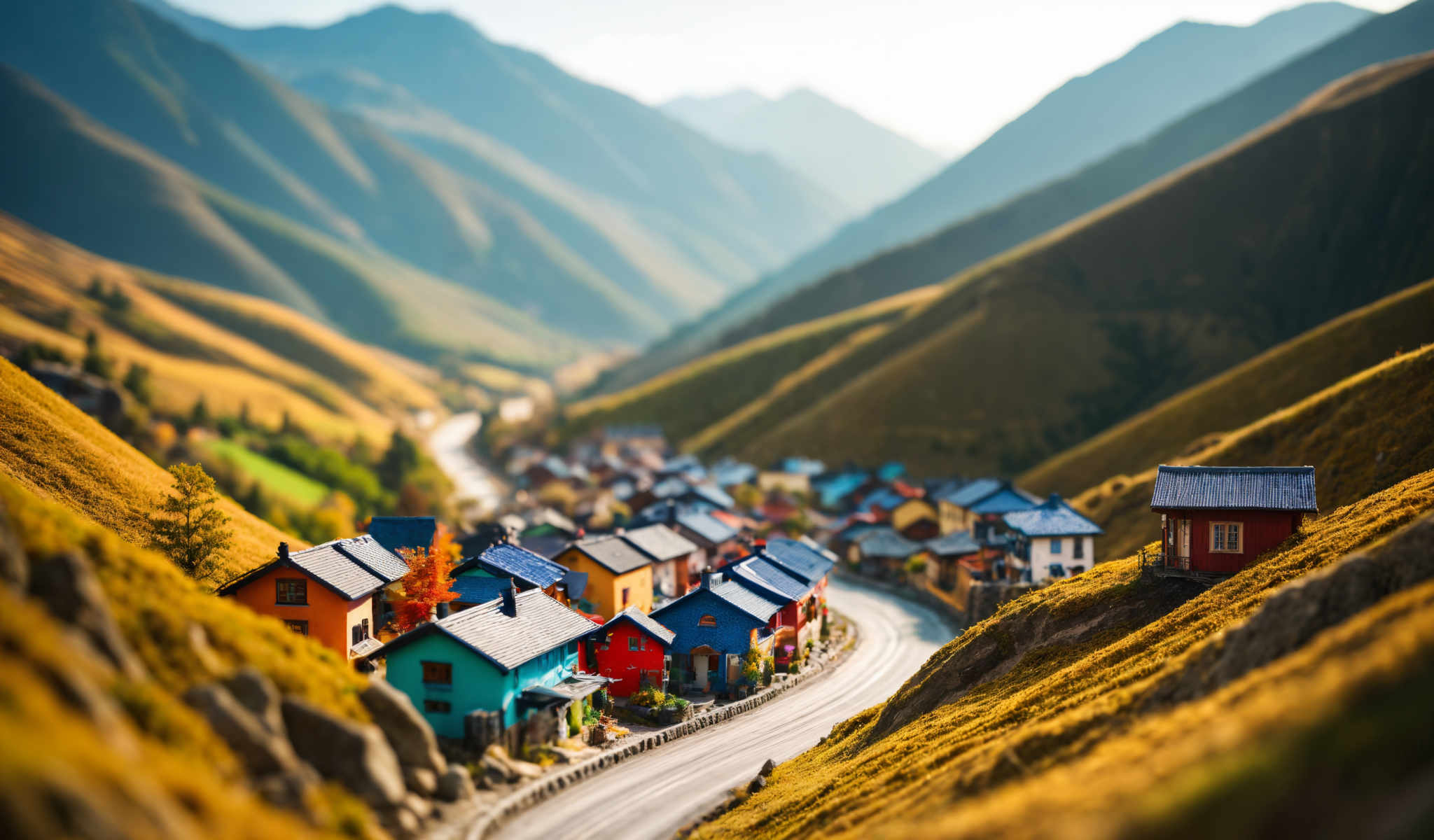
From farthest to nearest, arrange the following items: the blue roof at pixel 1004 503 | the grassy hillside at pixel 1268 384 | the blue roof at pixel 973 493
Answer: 1. the blue roof at pixel 973 493
2. the grassy hillside at pixel 1268 384
3. the blue roof at pixel 1004 503

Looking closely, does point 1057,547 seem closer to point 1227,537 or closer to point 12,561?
point 1227,537

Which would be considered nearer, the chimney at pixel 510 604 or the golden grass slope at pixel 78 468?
the chimney at pixel 510 604

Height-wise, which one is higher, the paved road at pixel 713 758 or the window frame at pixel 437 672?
the window frame at pixel 437 672

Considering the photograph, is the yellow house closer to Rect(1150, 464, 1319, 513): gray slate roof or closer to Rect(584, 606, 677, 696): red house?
Rect(584, 606, 677, 696): red house

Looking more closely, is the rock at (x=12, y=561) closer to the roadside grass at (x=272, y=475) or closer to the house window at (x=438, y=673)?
the house window at (x=438, y=673)

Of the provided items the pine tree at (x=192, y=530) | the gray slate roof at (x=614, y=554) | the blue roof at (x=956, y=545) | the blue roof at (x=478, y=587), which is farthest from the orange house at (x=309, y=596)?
the blue roof at (x=956, y=545)

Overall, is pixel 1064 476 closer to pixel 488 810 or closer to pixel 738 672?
pixel 738 672
